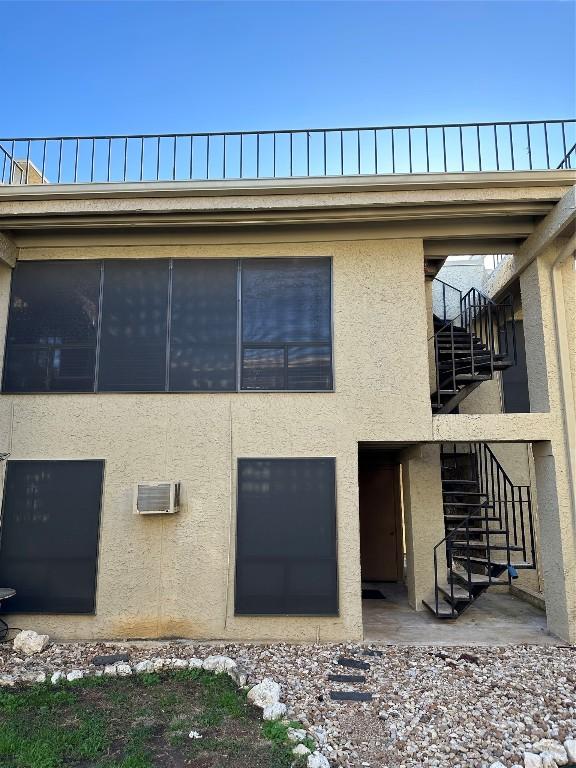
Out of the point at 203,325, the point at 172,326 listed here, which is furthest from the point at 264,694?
the point at 172,326

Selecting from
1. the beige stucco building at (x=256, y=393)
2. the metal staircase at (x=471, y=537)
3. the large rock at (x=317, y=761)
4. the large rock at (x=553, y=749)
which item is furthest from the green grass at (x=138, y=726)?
the metal staircase at (x=471, y=537)

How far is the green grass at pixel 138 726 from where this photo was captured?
3.24m

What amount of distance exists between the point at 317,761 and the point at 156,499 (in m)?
3.26

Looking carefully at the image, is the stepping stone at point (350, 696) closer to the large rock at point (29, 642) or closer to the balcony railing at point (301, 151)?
the large rock at point (29, 642)

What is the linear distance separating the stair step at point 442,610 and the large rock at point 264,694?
2999 millimetres

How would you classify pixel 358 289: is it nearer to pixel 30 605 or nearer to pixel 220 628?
pixel 220 628

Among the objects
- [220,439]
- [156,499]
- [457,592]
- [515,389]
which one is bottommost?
[457,592]

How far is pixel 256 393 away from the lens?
6043mm

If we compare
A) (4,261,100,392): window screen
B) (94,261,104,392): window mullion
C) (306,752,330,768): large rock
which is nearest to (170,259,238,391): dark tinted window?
(94,261,104,392): window mullion

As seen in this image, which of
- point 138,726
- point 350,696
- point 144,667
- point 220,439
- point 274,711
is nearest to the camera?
point 138,726

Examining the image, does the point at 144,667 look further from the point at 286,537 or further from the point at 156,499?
the point at 286,537

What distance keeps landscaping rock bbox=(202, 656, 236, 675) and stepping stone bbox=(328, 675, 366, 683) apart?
0.98 metres

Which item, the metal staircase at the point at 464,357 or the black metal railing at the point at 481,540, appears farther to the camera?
the metal staircase at the point at 464,357

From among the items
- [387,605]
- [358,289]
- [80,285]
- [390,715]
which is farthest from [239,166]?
[387,605]
